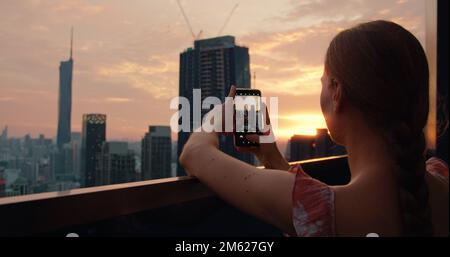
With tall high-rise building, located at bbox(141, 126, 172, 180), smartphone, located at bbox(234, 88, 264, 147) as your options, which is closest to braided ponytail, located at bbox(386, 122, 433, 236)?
smartphone, located at bbox(234, 88, 264, 147)

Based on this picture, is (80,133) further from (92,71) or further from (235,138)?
(235,138)

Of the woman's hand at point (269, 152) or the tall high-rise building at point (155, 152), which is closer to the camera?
the woman's hand at point (269, 152)

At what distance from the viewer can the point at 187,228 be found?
1042 millimetres

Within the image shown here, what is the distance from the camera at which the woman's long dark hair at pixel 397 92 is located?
0.73 meters

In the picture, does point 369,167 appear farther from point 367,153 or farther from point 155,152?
point 155,152

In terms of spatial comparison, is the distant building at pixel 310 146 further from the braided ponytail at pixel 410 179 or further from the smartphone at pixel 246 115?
the braided ponytail at pixel 410 179

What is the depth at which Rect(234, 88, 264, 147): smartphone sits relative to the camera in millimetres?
973

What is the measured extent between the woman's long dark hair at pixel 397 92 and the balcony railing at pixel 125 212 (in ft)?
1.42

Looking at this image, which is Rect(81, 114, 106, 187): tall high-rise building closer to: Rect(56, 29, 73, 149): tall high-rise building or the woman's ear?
Rect(56, 29, 73, 149): tall high-rise building

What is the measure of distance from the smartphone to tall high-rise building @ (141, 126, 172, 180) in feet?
28.3

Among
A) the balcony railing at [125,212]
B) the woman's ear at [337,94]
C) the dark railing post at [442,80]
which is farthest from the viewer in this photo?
the dark railing post at [442,80]

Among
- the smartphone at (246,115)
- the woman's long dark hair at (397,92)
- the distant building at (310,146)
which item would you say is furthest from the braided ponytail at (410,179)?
the distant building at (310,146)

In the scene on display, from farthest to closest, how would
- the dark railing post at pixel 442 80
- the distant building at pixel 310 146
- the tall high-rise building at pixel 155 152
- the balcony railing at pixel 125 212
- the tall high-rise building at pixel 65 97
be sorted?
the tall high-rise building at pixel 65 97
the tall high-rise building at pixel 155 152
the distant building at pixel 310 146
the dark railing post at pixel 442 80
the balcony railing at pixel 125 212

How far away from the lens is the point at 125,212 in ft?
2.80
